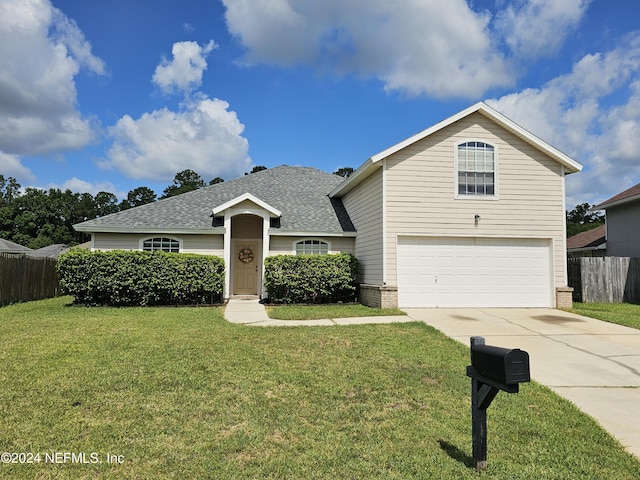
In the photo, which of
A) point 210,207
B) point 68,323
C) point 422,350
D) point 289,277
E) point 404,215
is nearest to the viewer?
point 422,350

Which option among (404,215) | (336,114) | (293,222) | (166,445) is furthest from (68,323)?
(336,114)

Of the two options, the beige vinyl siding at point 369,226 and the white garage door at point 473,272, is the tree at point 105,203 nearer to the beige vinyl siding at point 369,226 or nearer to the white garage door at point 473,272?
the beige vinyl siding at point 369,226

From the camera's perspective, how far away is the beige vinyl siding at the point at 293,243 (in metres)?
15.4

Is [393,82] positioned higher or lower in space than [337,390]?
higher

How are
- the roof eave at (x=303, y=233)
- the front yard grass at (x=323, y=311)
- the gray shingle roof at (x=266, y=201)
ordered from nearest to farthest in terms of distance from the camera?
the front yard grass at (x=323, y=311), the gray shingle roof at (x=266, y=201), the roof eave at (x=303, y=233)

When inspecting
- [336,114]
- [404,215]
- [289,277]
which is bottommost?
[289,277]

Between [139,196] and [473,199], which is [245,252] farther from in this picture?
[139,196]

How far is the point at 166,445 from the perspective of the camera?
339 centimetres

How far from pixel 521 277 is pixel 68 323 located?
12.7m

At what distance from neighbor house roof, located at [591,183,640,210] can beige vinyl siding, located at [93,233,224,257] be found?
1703cm

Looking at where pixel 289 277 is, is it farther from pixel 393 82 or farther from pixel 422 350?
pixel 393 82

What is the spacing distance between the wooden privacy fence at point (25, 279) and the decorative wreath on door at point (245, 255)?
772cm

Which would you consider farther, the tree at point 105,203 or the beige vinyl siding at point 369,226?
the tree at point 105,203

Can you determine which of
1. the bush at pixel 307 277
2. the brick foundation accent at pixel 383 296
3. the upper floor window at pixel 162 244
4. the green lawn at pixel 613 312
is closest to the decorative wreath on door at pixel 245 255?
the upper floor window at pixel 162 244
